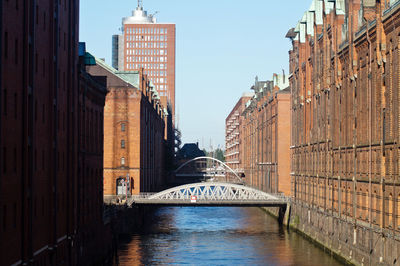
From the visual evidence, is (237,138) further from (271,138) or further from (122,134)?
(122,134)

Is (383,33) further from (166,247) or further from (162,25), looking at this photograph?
(162,25)

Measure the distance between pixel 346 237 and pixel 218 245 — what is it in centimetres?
1497

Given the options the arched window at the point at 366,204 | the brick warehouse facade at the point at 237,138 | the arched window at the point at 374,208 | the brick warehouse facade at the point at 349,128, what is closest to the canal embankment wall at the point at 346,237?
the brick warehouse facade at the point at 349,128

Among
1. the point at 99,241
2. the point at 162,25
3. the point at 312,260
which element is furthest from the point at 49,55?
the point at 162,25

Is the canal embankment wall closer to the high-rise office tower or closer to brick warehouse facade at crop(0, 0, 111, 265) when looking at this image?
brick warehouse facade at crop(0, 0, 111, 265)

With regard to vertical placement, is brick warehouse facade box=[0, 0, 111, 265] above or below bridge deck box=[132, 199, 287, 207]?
above

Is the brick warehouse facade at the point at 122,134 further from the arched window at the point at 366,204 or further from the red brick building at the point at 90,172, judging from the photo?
the arched window at the point at 366,204

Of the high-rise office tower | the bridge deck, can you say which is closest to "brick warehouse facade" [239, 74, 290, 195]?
the bridge deck

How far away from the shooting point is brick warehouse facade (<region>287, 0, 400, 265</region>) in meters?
39.8

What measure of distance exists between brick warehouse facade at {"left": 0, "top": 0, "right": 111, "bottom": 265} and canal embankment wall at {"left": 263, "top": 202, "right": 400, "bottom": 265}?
55.4ft

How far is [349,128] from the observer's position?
51.1m

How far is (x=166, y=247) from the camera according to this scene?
59.7 meters

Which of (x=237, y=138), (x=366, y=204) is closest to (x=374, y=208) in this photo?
(x=366, y=204)

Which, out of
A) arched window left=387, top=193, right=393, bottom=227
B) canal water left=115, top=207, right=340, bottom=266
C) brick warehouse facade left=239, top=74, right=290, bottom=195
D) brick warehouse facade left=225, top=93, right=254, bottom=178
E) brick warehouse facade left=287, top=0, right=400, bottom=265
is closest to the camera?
arched window left=387, top=193, right=393, bottom=227
